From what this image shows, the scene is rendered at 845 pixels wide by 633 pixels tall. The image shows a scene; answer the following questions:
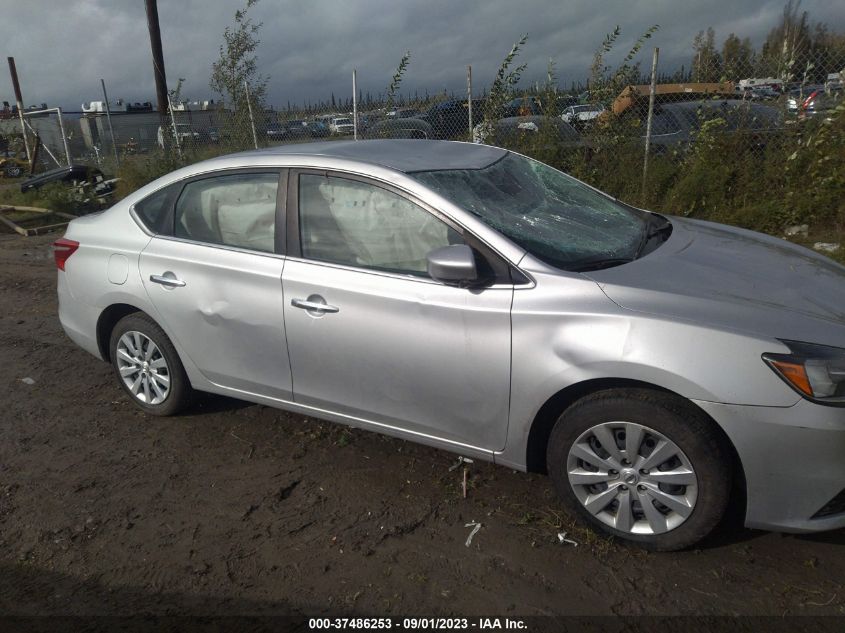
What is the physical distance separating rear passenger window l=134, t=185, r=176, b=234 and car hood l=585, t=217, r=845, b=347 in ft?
8.59

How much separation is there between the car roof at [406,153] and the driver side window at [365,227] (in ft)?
0.61

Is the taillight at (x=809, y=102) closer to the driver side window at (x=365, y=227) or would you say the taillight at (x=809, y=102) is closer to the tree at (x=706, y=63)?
the tree at (x=706, y=63)

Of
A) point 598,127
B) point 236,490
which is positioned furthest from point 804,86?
point 236,490

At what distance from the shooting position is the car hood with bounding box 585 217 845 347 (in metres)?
2.58

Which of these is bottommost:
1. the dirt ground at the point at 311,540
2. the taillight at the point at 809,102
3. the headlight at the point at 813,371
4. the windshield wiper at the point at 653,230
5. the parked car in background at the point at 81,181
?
the dirt ground at the point at 311,540

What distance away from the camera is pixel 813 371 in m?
2.43

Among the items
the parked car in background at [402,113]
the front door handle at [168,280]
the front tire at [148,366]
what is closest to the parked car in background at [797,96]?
the parked car in background at [402,113]

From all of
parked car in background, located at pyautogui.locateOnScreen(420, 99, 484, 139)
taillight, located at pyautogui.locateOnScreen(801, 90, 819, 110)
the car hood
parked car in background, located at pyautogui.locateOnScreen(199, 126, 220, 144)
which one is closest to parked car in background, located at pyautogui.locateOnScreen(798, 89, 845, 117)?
taillight, located at pyautogui.locateOnScreen(801, 90, 819, 110)

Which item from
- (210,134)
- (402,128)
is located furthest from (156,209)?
(210,134)

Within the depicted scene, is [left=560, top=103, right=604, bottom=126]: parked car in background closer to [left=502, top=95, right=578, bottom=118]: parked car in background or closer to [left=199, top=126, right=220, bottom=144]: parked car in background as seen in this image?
[left=502, top=95, right=578, bottom=118]: parked car in background

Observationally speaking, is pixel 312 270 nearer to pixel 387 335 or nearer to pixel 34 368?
pixel 387 335

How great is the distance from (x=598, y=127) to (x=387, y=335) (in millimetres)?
6762

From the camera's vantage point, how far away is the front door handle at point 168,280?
152 inches

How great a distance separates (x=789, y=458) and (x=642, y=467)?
531mm
